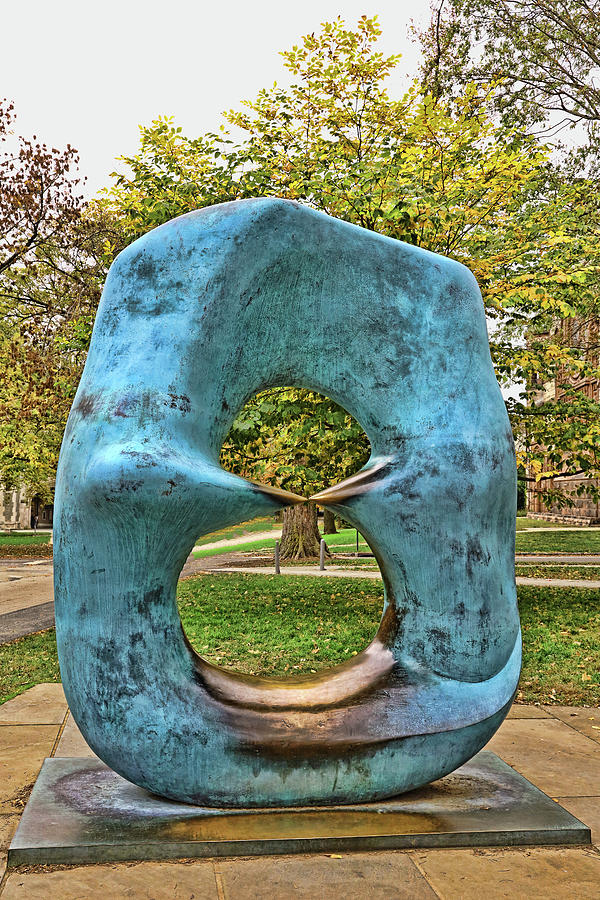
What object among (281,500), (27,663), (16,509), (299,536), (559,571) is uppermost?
(16,509)

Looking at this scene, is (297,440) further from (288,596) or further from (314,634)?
(288,596)

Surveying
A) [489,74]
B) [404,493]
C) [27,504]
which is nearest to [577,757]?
[404,493]

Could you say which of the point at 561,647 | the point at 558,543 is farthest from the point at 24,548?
the point at 561,647

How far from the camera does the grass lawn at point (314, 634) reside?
736cm

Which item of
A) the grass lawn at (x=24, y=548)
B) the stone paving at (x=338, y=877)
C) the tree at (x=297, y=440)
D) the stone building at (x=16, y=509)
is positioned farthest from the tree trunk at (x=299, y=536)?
the stone building at (x=16, y=509)

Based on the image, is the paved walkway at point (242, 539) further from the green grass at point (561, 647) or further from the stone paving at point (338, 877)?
the stone paving at point (338, 877)

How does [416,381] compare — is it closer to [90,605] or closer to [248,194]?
[90,605]

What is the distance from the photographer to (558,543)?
86.0 feet

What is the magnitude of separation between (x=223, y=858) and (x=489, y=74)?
1501 cm

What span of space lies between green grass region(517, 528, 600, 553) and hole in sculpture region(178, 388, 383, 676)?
10.9m

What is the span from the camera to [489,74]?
15.2 m

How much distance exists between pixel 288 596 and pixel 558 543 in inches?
619

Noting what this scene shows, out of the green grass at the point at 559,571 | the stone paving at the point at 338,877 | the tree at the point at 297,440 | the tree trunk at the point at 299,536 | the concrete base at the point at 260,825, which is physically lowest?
the stone paving at the point at 338,877

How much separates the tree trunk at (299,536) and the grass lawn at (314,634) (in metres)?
6.10
